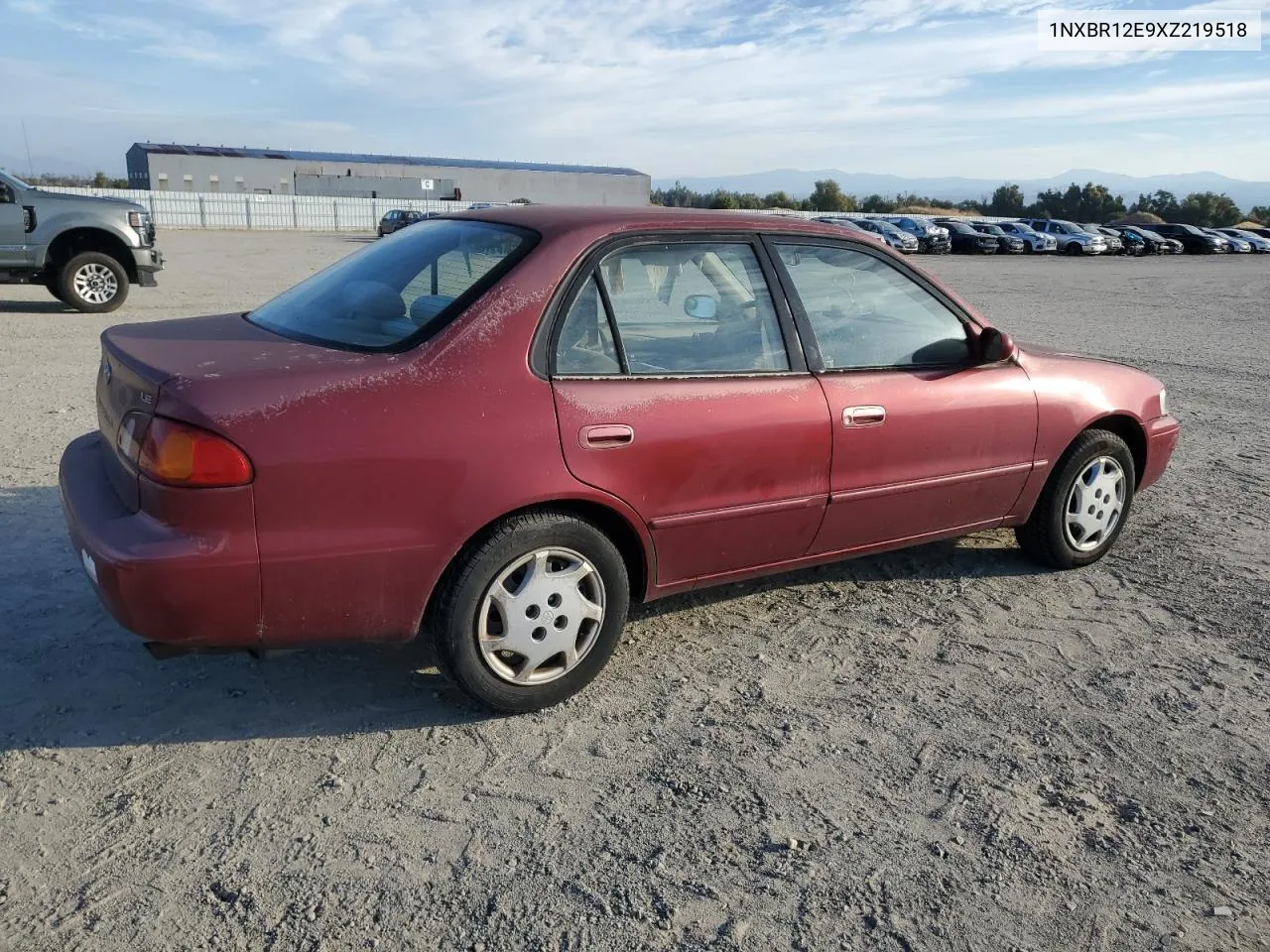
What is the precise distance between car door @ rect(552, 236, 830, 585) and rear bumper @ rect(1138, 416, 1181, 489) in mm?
2096

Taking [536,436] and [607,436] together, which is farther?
[607,436]

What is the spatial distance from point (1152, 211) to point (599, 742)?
79407 mm

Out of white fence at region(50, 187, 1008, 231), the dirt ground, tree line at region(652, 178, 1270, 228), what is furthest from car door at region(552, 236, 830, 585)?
tree line at region(652, 178, 1270, 228)

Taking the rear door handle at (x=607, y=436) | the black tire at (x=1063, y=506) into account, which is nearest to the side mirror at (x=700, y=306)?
the rear door handle at (x=607, y=436)

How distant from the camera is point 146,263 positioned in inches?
507

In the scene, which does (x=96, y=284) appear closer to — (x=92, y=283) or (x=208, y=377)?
(x=92, y=283)

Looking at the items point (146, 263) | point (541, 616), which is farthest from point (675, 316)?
point (146, 263)

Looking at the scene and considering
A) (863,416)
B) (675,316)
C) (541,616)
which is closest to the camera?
(541,616)

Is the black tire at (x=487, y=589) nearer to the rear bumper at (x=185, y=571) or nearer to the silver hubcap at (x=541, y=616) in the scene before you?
the silver hubcap at (x=541, y=616)

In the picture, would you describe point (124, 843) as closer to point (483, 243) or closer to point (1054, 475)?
point (483, 243)

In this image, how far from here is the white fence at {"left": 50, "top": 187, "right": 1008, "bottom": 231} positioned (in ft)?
154

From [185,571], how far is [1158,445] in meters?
4.37

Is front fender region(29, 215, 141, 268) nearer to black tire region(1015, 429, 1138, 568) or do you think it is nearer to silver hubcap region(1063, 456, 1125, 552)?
black tire region(1015, 429, 1138, 568)

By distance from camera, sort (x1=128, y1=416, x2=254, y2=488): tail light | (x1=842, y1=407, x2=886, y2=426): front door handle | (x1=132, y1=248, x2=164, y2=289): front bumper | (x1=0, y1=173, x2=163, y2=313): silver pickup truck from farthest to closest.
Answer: (x1=132, y1=248, x2=164, y2=289): front bumper
(x1=0, y1=173, x2=163, y2=313): silver pickup truck
(x1=842, y1=407, x2=886, y2=426): front door handle
(x1=128, y1=416, x2=254, y2=488): tail light
